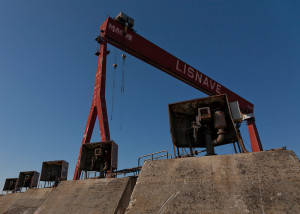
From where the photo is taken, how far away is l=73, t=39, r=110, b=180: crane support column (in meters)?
10.5

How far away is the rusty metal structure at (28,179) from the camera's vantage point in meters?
11.1

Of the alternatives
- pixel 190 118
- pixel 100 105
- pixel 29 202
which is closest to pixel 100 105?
pixel 100 105

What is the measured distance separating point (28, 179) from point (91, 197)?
377 inches

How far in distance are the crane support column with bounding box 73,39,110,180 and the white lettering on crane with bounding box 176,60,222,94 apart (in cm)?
558

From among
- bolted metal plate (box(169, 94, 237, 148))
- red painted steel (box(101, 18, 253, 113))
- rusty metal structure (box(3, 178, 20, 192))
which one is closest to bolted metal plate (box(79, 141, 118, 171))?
bolted metal plate (box(169, 94, 237, 148))

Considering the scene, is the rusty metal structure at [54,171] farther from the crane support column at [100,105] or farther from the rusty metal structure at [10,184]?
the rusty metal structure at [10,184]

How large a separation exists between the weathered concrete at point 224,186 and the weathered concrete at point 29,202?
5.14m

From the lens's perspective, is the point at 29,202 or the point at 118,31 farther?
the point at 118,31

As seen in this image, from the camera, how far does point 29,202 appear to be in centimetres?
644

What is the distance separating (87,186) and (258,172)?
3551 mm

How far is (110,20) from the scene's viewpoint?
1208cm

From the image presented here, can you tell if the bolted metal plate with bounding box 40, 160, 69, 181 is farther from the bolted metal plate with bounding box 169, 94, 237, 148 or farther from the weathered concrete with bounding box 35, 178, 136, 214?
the bolted metal plate with bounding box 169, 94, 237, 148

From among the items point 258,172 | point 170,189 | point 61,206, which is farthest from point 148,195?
point 61,206

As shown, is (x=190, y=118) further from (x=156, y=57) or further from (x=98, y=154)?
(x=156, y=57)
